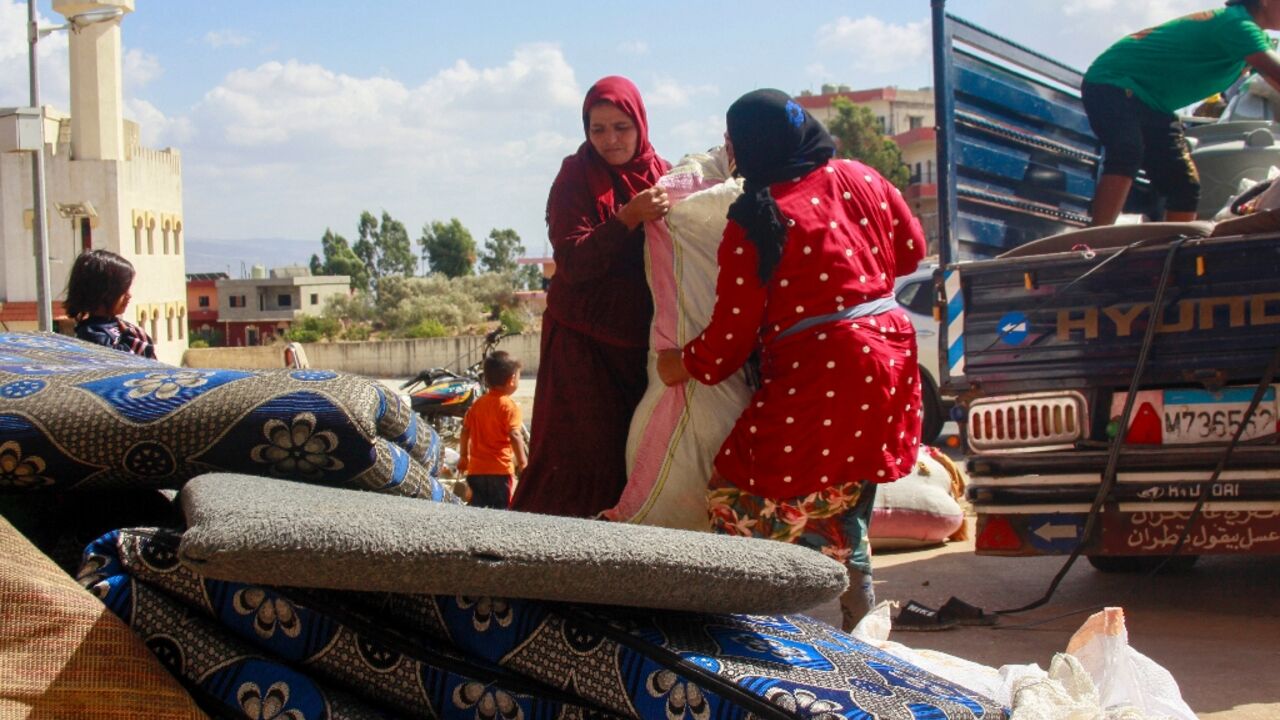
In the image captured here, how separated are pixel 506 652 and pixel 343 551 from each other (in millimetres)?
292

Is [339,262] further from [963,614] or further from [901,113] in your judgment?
[963,614]

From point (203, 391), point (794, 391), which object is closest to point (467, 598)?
point (203, 391)

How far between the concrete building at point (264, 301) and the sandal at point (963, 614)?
216ft

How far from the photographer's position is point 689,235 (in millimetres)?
3480

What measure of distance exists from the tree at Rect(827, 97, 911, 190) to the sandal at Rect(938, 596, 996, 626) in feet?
171

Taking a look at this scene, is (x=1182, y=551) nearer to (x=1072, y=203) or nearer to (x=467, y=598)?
(x=1072, y=203)

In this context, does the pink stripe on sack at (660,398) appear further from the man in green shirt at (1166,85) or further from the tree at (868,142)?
the tree at (868,142)

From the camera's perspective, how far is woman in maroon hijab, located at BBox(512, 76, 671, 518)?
3.66 m

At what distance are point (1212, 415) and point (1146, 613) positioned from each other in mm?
991

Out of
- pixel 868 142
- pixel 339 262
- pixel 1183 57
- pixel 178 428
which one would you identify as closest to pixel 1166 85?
pixel 1183 57

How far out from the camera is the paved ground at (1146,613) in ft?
12.7

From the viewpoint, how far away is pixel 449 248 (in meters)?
88.9

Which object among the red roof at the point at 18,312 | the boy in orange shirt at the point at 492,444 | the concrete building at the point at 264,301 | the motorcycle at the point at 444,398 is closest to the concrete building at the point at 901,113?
the concrete building at the point at 264,301

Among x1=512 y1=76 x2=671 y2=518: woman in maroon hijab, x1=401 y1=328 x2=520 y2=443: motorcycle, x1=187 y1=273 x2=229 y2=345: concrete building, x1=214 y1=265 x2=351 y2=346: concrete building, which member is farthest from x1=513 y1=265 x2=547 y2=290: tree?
x1=512 y1=76 x2=671 y2=518: woman in maroon hijab
